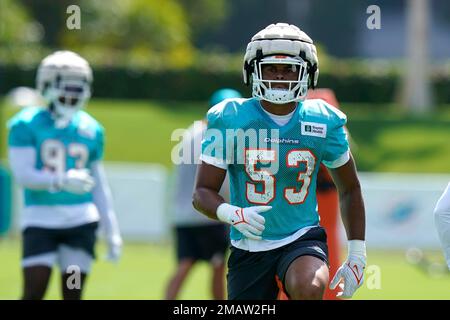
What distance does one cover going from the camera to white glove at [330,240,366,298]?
545 centimetres

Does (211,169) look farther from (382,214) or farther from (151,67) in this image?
(151,67)

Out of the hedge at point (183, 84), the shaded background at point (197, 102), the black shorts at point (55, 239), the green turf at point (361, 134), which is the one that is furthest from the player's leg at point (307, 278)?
the hedge at point (183, 84)

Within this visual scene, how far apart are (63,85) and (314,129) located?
235cm

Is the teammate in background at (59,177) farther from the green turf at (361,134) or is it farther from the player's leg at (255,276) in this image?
the green turf at (361,134)

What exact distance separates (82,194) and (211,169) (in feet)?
6.22

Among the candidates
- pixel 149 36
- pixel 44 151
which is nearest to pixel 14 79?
pixel 149 36

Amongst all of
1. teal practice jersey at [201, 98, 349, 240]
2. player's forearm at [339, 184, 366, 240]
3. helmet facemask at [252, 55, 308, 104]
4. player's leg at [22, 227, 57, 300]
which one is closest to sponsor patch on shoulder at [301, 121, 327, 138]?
teal practice jersey at [201, 98, 349, 240]

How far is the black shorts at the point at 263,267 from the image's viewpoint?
212 inches

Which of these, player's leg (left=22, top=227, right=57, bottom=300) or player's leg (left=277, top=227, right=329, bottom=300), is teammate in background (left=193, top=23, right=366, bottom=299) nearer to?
player's leg (left=277, top=227, right=329, bottom=300)

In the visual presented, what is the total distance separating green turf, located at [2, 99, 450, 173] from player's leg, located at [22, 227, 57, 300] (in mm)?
14816

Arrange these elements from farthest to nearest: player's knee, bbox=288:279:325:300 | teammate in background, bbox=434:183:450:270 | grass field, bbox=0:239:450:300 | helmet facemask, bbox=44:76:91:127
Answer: grass field, bbox=0:239:450:300 < helmet facemask, bbox=44:76:91:127 < teammate in background, bbox=434:183:450:270 < player's knee, bbox=288:279:325:300

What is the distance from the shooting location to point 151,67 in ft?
102

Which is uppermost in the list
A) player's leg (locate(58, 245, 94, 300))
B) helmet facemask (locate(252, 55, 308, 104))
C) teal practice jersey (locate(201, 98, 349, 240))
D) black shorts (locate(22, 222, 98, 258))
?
helmet facemask (locate(252, 55, 308, 104))

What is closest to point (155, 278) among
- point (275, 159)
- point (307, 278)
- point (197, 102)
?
point (275, 159)
